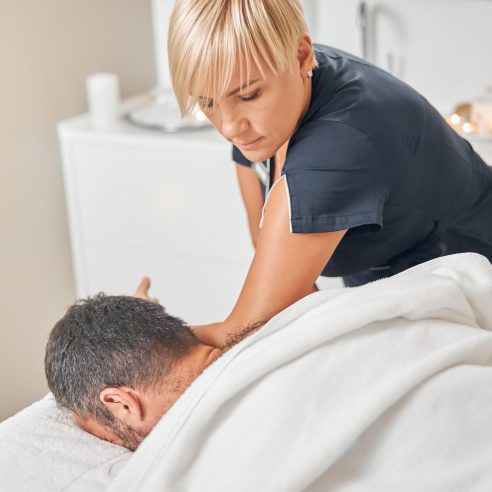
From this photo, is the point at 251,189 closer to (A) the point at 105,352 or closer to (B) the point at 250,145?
(B) the point at 250,145

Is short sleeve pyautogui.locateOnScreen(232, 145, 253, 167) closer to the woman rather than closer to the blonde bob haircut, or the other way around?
the woman

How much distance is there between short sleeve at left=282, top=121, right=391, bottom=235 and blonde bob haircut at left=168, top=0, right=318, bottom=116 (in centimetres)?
13

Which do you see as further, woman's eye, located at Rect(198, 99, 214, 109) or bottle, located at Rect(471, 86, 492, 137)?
bottle, located at Rect(471, 86, 492, 137)

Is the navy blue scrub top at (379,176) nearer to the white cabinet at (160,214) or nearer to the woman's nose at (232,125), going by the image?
the woman's nose at (232,125)

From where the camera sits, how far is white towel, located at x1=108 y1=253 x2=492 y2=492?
1047mm

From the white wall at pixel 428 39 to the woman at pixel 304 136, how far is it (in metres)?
1.00

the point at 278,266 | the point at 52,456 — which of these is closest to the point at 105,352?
the point at 52,456

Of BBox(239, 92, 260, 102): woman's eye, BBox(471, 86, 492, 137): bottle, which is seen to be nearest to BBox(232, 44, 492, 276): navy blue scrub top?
BBox(239, 92, 260, 102): woman's eye

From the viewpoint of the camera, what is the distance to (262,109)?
1.31 metres

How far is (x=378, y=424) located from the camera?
108cm

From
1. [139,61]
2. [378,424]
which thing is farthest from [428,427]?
[139,61]

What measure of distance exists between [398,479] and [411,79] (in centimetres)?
166

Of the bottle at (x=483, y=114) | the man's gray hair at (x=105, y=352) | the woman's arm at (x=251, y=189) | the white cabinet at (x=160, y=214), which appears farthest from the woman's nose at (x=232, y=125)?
the bottle at (x=483, y=114)

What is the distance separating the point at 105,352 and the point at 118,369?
0.11 ft
